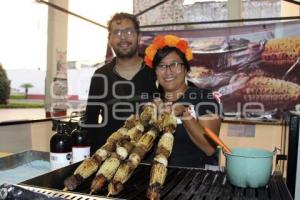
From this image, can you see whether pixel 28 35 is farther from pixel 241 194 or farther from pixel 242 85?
pixel 241 194

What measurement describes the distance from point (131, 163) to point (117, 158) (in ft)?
0.17

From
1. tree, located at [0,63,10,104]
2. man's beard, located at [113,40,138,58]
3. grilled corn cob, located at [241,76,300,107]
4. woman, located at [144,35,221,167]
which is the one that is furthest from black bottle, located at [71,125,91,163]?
tree, located at [0,63,10,104]

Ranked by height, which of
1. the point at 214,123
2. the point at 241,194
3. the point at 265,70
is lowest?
the point at 241,194

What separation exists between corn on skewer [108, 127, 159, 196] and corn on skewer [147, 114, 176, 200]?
0.05 metres

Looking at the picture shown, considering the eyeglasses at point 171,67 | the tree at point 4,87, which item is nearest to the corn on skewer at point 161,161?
the eyeglasses at point 171,67

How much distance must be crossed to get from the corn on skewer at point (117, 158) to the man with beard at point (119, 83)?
0.70 meters

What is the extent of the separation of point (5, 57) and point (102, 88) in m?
1.60

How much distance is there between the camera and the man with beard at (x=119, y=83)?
6.04 ft

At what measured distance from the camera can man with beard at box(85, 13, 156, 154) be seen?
1840 mm

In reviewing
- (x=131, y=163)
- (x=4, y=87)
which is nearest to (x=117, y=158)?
(x=131, y=163)

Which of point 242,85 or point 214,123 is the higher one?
point 242,85

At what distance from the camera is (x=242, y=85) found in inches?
112

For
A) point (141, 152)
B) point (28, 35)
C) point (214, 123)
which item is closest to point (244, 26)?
point (214, 123)

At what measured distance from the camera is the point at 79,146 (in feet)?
3.70
